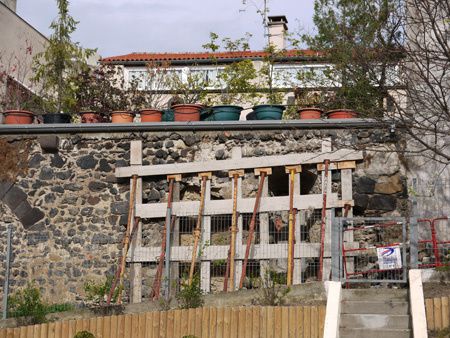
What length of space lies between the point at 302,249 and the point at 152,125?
3.60 m

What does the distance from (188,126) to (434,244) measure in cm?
490

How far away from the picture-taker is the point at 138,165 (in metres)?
14.7

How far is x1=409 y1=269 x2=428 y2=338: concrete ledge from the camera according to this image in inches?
392

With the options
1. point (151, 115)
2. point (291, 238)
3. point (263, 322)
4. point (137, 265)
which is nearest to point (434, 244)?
point (291, 238)

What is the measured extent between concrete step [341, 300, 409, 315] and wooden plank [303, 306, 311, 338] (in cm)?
59

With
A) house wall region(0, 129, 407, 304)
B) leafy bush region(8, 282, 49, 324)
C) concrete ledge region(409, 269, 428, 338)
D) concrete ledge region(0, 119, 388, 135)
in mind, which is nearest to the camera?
concrete ledge region(409, 269, 428, 338)

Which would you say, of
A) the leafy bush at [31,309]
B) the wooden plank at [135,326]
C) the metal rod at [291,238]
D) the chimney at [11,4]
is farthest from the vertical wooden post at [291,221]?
the chimney at [11,4]

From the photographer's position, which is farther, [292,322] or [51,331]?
[51,331]

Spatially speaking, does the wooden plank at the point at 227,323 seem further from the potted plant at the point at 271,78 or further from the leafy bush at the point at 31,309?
the potted plant at the point at 271,78

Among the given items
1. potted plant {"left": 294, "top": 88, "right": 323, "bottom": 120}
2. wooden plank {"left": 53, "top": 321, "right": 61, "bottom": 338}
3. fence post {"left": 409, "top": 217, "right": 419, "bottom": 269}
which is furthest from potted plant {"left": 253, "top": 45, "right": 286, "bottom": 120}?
wooden plank {"left": 53, "top": 321, "right": 61, "bottom": 338}

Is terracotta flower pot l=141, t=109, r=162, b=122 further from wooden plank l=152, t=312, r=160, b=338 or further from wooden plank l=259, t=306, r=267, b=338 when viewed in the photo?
wooden plank l=259, t=306, r=267, b=338

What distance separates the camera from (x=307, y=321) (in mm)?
10633

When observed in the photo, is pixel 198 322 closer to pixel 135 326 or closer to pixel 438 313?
pixel 135 326

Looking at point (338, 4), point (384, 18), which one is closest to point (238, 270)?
point (384, 18)
